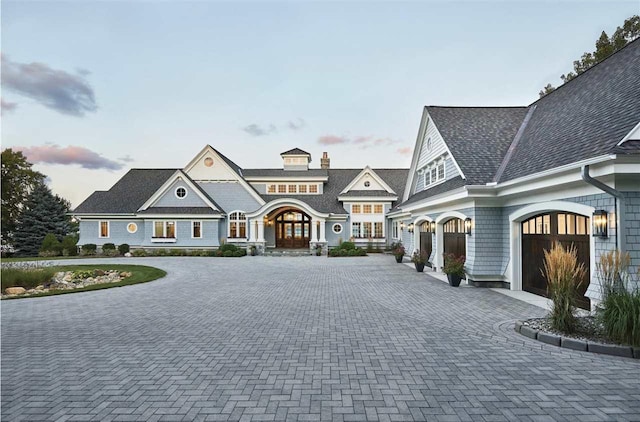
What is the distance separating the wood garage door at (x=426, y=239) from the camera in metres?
17.6

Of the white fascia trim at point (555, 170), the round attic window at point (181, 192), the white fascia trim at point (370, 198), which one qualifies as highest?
the round attic window at point (181, 192)

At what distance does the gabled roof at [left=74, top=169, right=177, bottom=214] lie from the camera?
29.1 metres

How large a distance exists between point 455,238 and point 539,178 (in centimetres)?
570

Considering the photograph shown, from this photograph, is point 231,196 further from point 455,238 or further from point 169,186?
point 455,238

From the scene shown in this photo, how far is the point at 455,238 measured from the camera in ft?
46.1

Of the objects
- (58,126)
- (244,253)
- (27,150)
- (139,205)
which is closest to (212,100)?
(58,126)

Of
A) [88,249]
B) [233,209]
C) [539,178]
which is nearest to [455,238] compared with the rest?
[539,178]

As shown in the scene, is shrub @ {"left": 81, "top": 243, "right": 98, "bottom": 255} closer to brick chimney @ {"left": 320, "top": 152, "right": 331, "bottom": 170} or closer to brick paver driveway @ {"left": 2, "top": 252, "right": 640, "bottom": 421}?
brick paver driveway @ {"left": 2, "top": 252, "right": 640, "bottom": 421}

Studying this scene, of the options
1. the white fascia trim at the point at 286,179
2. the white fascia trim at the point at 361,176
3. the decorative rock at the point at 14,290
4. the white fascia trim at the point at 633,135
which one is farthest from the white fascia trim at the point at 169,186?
the white fascia trim at the point at 633,135

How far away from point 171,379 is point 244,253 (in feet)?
72.7

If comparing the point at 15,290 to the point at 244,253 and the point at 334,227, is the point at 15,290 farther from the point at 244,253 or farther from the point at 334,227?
the point at 334,227

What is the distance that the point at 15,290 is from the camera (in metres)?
11.9

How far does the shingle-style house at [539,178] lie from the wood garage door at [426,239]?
0.89ft

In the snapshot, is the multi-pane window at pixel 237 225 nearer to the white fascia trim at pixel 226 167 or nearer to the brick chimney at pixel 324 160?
the white fascia trim at pixel 226 167
